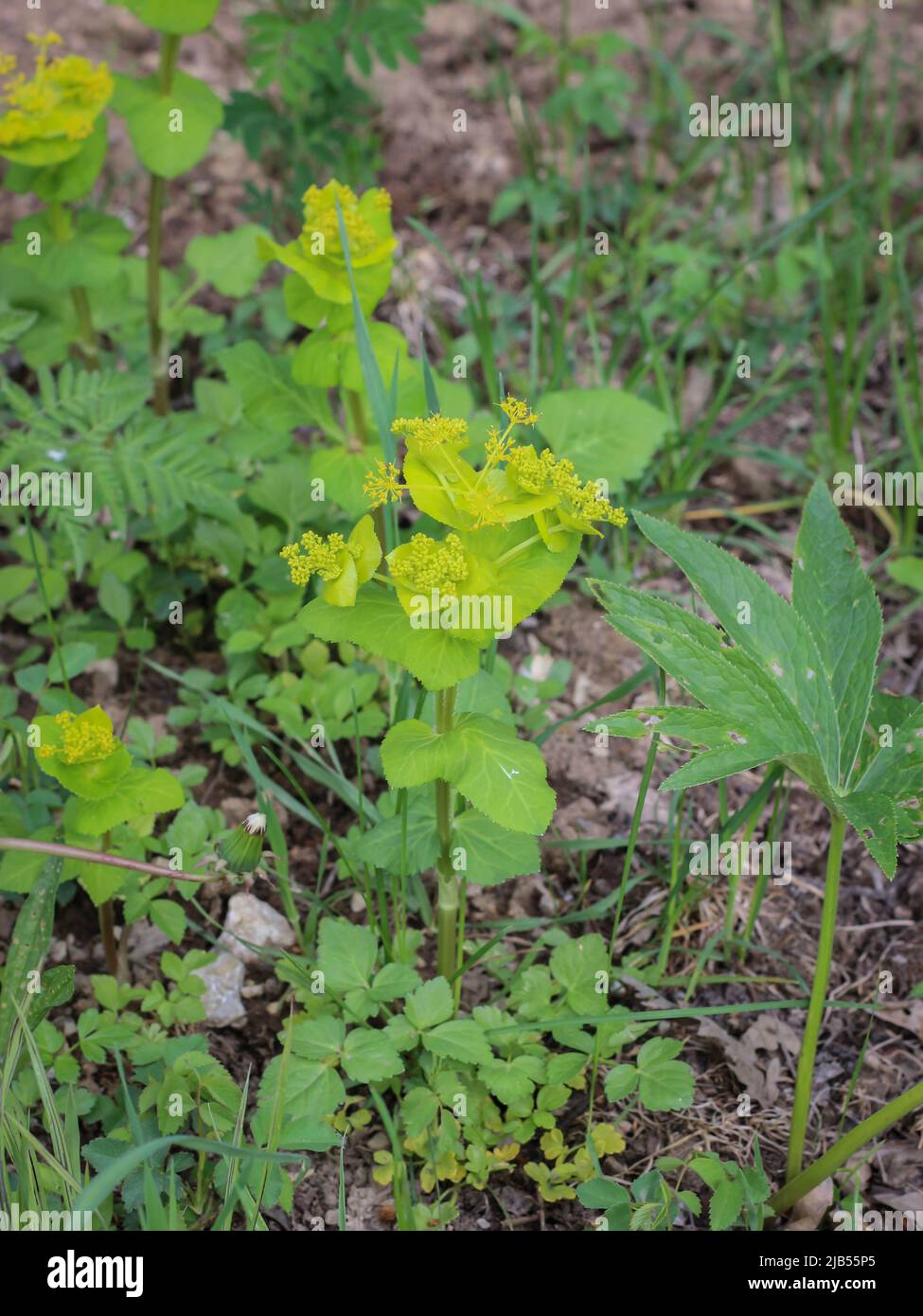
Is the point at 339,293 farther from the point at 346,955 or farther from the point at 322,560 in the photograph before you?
the point at 346,955

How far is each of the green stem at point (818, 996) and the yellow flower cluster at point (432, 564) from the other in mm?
693

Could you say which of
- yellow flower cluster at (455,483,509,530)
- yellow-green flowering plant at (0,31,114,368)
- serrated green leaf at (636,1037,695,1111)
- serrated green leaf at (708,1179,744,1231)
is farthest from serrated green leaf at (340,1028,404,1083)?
yellow-green flowering plant at (0,31,114,368)

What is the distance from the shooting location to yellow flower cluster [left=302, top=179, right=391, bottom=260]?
217cm

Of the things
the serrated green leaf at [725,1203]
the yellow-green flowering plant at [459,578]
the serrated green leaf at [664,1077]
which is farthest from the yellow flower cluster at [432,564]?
the serrated green leaf at [725,1203]

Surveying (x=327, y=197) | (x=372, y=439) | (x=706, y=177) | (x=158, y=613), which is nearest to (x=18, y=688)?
(x=158, y=613)

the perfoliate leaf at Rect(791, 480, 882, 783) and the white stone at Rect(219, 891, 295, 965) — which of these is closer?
the perfoliate leaf at Rect(791, 480, 882, 783)

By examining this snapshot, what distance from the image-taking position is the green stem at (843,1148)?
177 cm

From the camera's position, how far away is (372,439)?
264 centimetres

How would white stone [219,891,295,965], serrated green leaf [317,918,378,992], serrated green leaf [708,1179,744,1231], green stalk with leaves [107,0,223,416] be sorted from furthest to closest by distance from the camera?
green stalk with leaves [107,0,223,416] → white stone [219,891,295,965] → serrated green leaf [317,918,378,992] → serrated green leaf [708,1179,744,1231]

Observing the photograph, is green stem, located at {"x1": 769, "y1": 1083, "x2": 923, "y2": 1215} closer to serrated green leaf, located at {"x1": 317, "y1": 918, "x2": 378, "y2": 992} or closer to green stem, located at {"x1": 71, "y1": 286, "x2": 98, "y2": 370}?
serrated green leaf, located at {"x1": 317, "y1": 918, "x2": 378, "y2": 992}

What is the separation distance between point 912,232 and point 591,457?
1.83 metres

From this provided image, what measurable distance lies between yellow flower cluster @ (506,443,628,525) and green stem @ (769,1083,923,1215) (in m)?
0.94

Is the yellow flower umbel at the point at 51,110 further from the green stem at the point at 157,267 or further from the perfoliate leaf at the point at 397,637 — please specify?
the perfoliate leaf at the point at 397,637
